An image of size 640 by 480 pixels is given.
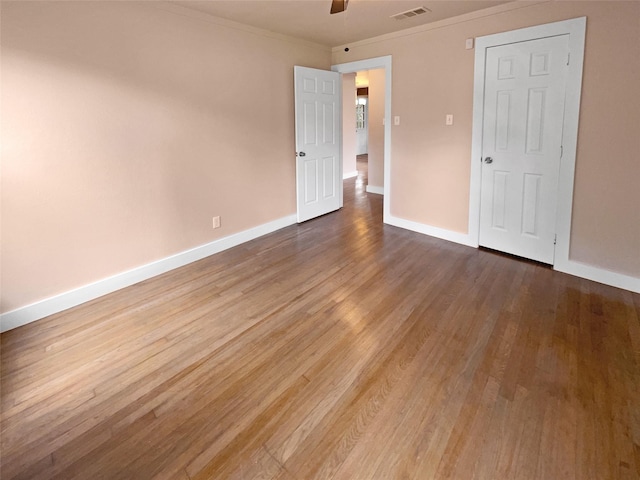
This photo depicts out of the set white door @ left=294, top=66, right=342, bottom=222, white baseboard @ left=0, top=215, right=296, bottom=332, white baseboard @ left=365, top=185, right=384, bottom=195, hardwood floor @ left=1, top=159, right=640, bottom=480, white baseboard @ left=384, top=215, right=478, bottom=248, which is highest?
white door @ left=294, top=66, right=342, bottom=222

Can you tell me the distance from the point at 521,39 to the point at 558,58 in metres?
0.40

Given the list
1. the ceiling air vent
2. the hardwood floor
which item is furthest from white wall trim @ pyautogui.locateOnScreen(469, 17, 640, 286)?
the ceiling air vent

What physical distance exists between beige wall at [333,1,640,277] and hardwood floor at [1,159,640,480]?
1.99 feet

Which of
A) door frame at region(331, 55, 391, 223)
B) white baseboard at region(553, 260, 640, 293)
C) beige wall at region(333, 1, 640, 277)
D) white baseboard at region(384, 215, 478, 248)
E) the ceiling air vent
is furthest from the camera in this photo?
door frame at region(331, 55, 391, 223)

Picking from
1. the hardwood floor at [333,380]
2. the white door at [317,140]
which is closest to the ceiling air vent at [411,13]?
the white door at [317,140]

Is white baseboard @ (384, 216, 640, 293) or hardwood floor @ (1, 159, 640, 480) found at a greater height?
white baseboard @ (384, 216, 640, 293)

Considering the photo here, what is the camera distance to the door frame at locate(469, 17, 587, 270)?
3.08m

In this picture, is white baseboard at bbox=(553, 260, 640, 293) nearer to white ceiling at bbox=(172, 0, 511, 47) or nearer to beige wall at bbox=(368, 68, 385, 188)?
white ceiling at bbox=(172, 0, 511, 47)

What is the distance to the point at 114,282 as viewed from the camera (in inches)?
129

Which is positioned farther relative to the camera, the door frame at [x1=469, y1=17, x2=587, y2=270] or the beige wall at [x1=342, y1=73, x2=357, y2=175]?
the beige wall at [x1=342, y1=73, x2=357, y2=175]

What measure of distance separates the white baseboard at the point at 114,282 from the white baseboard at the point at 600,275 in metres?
3.30

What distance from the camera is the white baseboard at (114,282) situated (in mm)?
2773

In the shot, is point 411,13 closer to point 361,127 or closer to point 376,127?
point 376,127

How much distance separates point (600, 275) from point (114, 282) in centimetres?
426
